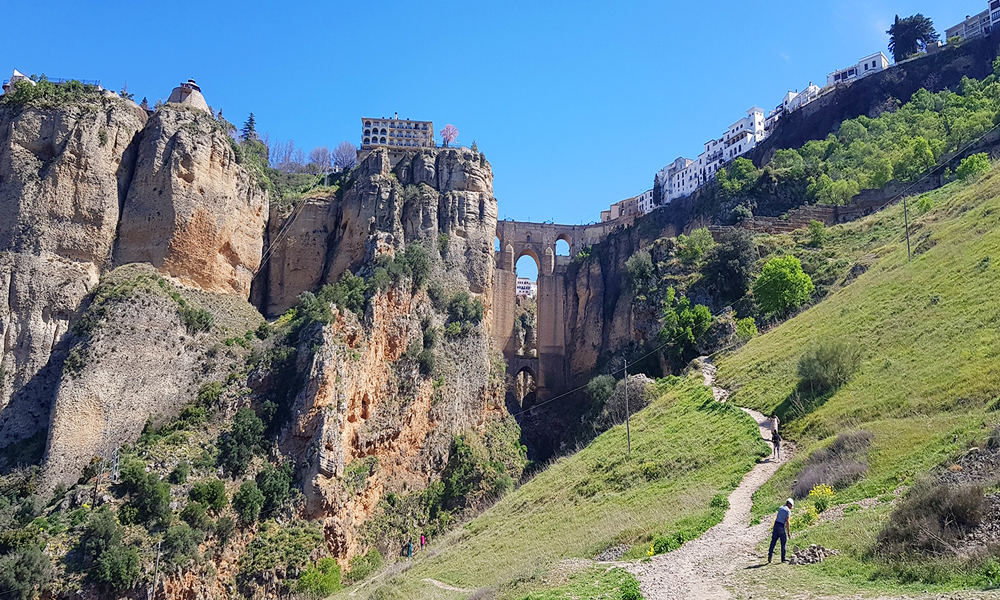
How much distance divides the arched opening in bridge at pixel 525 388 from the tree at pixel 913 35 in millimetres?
58875

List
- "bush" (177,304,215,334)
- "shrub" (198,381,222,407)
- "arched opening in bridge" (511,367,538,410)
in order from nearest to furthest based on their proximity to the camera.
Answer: "shrub" (198,381,222,407) < "bush" (177,304,215,334) < "arched opening in bridge" (511,367,538,410)

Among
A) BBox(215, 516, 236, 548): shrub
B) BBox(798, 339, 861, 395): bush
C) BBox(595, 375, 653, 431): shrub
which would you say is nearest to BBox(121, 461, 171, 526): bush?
BBox(215, 516, 236, 548): shrub

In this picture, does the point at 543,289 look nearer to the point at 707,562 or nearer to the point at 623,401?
the point at 623,401

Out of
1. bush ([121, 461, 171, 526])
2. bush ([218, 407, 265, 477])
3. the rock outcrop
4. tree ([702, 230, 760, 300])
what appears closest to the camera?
bush ([121, 461, 171, 526])

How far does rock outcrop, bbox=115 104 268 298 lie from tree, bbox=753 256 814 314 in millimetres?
32388

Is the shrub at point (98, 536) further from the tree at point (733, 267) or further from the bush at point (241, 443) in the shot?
the tree at point (733, 267)

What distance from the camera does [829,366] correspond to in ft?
89.7

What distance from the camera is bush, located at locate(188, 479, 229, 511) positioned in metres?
35.3

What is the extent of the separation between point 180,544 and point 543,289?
127 feet

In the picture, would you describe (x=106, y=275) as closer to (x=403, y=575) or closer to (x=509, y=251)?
(x=403, y=575)

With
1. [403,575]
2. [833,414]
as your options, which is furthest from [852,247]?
[403,575]

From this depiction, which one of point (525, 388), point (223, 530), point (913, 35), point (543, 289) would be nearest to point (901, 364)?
point (223, 530)

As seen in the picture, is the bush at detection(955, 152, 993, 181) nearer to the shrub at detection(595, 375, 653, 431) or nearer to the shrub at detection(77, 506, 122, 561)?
the shrub at detection(595, 375, 653, 431)

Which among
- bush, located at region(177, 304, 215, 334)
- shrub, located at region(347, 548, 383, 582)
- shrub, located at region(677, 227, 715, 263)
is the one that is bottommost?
shrub, located at region(347, 548, 383, 582)
